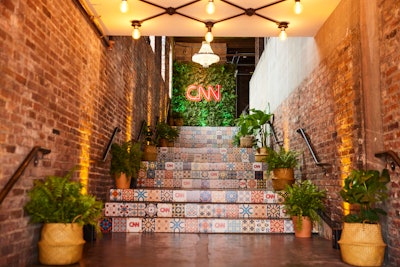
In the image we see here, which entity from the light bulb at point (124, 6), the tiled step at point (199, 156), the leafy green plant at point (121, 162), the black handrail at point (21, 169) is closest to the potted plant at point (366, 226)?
the black handrail at point (21, 169)

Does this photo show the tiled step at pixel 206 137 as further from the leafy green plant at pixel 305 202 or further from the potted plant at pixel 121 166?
the leafy green plant at pixel 305 202

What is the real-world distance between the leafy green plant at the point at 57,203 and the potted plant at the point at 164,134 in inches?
261

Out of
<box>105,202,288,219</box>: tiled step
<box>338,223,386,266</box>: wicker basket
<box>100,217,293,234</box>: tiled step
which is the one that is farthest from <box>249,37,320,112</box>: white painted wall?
<box>338,223,386,266</box>: wicker basket

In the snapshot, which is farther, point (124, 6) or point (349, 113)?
point (124, 6)

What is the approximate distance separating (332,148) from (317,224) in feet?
3.57

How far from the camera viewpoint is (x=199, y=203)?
5660 mm

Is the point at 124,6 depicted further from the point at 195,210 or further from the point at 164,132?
the point at 164,132

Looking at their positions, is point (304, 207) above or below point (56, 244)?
above

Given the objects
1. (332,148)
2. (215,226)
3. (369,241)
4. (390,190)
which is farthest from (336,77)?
(215,226)

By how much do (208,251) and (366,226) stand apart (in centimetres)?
155

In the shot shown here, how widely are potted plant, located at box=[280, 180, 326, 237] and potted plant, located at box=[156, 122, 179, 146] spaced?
5.66 meters

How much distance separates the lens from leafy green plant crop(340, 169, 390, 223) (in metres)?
3.39

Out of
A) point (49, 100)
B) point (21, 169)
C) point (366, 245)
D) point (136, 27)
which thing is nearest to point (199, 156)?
point (136, 27)

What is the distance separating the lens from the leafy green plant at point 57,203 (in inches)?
130
